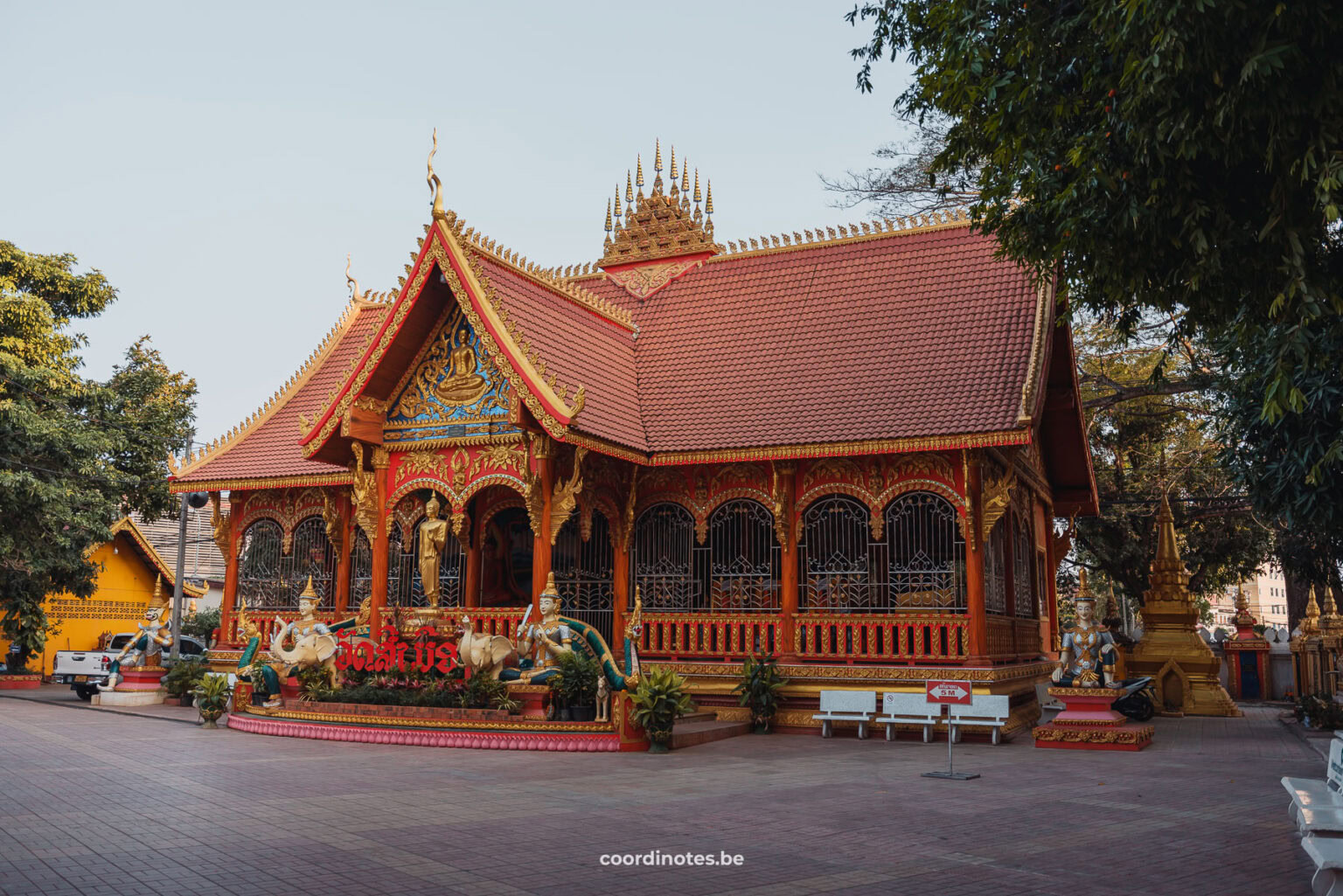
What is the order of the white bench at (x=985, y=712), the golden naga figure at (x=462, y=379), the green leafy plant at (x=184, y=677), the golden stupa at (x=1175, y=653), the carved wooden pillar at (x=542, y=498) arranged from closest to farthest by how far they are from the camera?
the white bench at (x=985, y=712) < the carved wooden pillar at (x=542, y=498) < the golden naga figure at (x=462, y=379) < the green leafy plant at (x=184, y=677) < the golden stupa at (x=1175, y=653)

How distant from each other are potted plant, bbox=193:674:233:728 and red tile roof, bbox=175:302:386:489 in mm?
3936

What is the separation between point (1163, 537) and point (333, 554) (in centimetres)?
1602

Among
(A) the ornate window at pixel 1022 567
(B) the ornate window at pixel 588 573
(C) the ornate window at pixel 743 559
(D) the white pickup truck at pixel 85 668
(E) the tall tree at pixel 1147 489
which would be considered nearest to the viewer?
(C) the ornate window at pixel 743 559

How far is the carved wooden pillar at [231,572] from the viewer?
774 inches

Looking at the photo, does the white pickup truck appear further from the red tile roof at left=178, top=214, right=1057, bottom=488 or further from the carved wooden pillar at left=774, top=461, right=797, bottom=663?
the carved wooden pillar at left=774, top=461, right=797, bottom=663

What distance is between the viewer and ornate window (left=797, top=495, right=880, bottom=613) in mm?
16062

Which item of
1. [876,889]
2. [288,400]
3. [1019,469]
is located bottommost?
[876,889]

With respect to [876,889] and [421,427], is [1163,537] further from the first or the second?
[876,889]

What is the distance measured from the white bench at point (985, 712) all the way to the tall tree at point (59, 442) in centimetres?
1836

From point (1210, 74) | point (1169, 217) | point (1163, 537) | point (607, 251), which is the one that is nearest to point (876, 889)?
point (1169, 217)

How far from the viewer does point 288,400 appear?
20.9 metres

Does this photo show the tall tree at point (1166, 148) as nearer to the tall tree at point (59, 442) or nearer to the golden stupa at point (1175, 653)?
the golden stupa at point (1175, 653)

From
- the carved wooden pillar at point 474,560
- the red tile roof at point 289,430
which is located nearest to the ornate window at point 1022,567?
the carved wooden pillar at point 474,560

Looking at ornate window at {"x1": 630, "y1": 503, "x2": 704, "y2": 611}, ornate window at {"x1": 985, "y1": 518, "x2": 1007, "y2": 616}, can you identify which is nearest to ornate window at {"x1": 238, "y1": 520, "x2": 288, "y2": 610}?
ornate window at {"x1": 630, "y1": 503, "x2": 704, "y2": 611}
